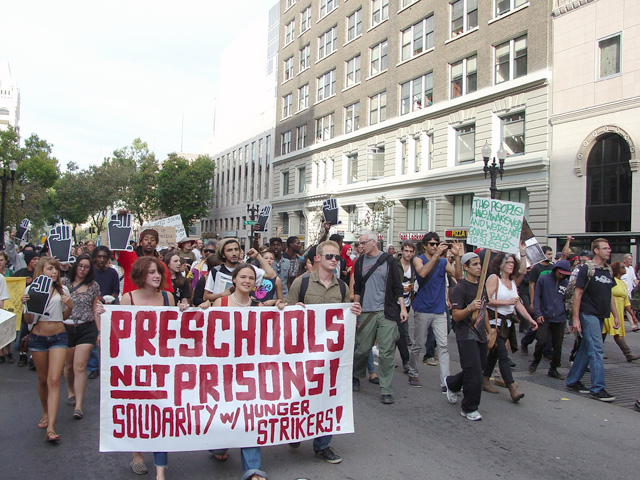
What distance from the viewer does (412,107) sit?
31734mm

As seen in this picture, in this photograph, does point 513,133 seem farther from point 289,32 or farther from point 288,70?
point 289,32

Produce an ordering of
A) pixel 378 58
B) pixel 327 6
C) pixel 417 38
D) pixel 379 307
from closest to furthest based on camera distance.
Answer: pixel 379 307
pixel 417 38
pixel 378 58
pixel 327 6

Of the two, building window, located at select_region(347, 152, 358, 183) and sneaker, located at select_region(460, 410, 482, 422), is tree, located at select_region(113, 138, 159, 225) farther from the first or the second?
sneaker, located at select_region(460, 410, 482, 422)

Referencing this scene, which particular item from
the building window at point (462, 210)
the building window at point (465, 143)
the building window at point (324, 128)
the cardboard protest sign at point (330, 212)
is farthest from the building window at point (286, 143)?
the cardboard protest sign at point (330, 212)

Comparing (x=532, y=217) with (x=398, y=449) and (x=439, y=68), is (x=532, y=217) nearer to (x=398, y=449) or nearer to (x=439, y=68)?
(x=439, y=68)

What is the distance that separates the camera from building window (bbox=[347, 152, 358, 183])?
37.5m

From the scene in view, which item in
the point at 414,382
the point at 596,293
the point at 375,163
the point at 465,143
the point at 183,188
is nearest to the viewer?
the point at 596,293

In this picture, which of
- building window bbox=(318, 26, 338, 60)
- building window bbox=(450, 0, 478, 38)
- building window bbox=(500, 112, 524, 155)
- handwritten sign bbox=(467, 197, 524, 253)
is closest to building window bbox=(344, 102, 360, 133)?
building window bbox=(318, 26, 338, 60)

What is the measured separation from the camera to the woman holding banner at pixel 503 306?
6754mm

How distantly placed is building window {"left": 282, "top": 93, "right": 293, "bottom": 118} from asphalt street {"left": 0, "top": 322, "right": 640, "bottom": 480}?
139 feet

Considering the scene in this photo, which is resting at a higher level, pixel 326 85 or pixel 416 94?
pixel 326 85

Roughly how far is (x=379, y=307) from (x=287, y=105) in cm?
4345

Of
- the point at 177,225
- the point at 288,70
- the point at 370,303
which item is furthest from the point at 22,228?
the point at 288,70

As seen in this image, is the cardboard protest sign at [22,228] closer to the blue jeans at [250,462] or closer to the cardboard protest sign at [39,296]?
the cardboard protest sign at [39,296]
